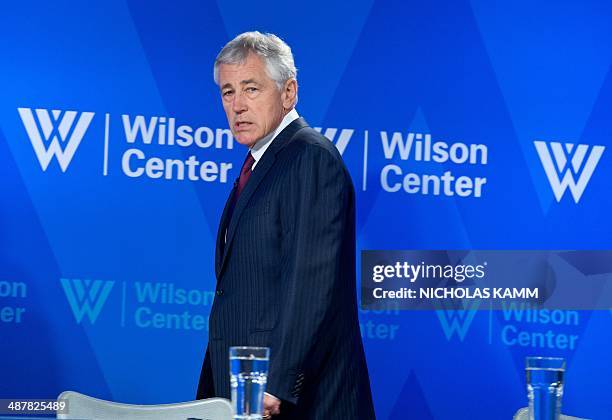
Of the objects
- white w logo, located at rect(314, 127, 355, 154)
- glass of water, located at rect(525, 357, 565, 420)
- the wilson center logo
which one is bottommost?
glass of water, located at rect(525, 357, 565, 420)

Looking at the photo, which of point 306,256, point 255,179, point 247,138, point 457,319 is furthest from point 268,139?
point 457,319

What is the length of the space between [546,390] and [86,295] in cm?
275

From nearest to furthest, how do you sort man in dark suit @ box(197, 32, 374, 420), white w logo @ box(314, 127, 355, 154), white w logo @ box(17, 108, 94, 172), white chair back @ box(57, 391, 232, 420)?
white chair back @ box(57, 391, 232, 420)
man in dark suit @ box(197, 32, 374, 420)
white w logo @ box(17, 108, 94, 172)
white w logo @ box(314, 127, 355, 154)

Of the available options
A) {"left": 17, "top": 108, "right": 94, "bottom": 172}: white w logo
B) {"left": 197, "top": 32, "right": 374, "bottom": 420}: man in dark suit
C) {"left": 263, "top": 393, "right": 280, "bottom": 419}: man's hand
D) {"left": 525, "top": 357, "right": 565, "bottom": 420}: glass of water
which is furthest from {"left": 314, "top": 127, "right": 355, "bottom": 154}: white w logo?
{"left": 525, "top": 357, "right": 565, "bottom": 420}: glass of water

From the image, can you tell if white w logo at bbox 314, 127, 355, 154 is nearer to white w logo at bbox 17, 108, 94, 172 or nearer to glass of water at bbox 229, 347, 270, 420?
white w logo at bbox 17, 108, 94, 172

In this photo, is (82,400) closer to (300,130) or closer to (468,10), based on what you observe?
(300,130)

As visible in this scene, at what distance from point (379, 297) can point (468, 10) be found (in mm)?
1434

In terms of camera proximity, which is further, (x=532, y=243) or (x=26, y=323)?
(x=532, y=243)

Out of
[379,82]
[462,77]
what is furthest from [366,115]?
[462,77]

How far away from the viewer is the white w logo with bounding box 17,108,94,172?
3.97 metres

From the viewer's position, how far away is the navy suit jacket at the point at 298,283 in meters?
2.63

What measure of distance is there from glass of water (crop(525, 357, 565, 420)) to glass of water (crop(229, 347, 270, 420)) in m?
0.43

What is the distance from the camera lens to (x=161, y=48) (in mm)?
4211

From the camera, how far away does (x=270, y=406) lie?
252 centimetres
